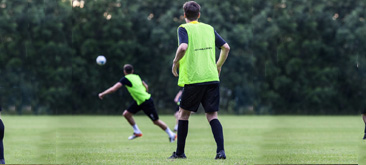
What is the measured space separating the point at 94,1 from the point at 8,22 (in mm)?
23076

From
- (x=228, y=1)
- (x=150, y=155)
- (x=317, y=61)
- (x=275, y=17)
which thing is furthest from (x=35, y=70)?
(x=228, y=1)

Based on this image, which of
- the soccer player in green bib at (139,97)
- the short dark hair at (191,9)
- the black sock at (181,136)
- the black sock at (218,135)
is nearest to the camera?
the short dark hair at (191,9)

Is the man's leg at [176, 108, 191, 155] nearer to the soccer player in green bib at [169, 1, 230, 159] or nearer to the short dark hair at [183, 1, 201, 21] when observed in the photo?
the soccer player in green bib at [169, 1, 230, 159]

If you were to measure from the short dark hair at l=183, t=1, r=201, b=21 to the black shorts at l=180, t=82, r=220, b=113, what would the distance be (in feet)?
3.68

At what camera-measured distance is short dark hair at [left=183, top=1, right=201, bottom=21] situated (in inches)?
346

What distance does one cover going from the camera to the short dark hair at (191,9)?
8.78 m

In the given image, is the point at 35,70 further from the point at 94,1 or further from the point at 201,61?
the point at 94,1

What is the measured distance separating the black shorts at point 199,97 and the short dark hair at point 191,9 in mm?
1121

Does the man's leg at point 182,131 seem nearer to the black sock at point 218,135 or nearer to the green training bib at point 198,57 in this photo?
the black sock at point 218,135

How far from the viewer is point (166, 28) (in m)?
49.8

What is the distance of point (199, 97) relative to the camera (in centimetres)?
886

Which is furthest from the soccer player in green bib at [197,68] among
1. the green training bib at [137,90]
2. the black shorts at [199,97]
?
the green training bib at [137,90]

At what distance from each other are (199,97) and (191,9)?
1425 mm

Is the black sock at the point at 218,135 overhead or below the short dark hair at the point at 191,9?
below
